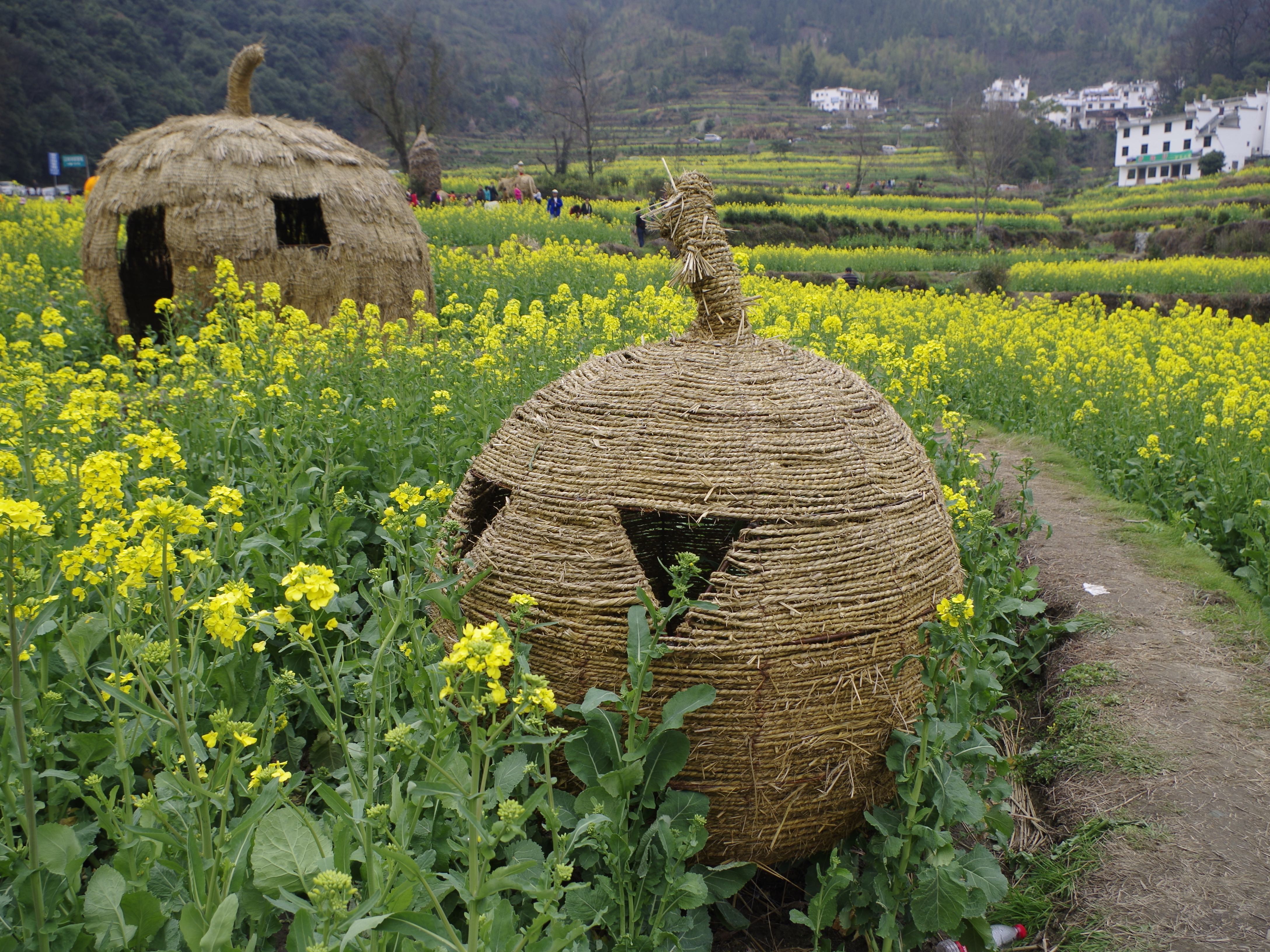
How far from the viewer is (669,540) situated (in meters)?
3.16

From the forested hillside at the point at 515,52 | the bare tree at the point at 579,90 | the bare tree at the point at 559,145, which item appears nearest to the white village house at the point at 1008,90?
the forested hillside at the point at 515,52

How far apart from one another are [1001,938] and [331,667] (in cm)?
208

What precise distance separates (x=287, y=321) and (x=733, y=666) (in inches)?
218

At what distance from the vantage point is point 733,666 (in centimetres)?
217

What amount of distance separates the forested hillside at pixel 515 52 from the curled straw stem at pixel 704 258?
32684mm

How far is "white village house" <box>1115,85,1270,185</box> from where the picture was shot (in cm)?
6256

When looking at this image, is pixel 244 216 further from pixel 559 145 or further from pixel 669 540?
pixel 559 145

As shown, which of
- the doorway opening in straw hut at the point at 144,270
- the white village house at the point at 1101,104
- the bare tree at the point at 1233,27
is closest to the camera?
the doorway opening in straw hut at the point at 144,270

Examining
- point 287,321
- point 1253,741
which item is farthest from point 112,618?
point 287,321

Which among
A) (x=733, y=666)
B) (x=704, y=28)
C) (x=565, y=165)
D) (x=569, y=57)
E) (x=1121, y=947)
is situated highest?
(x=704, y=28)

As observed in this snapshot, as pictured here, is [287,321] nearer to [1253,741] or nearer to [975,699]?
[975,699]

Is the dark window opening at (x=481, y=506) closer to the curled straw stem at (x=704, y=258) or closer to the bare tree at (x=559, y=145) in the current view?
the curled straw stem at (x=704, y=258)

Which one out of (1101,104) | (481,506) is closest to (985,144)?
(481,506)

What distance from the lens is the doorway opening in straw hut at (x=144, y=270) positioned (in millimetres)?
8516
